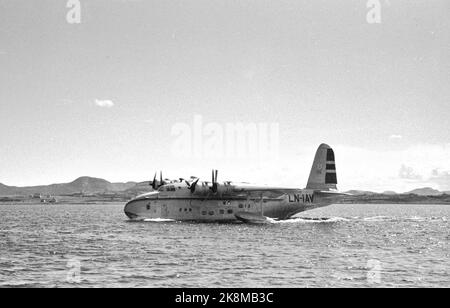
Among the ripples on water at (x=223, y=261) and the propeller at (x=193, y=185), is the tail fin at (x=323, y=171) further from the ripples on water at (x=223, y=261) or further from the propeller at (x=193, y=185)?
the propeller at (x=193, y=185)

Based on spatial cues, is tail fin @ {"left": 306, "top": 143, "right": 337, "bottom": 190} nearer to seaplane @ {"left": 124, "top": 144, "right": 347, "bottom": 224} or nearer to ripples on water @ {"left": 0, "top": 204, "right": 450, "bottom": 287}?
seaplane @ {"left": 124, "top": 144, "right": 347, "bottom": 224}

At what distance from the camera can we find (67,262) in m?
37.2

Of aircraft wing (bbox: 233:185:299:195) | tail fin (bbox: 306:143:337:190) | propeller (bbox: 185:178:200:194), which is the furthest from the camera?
tail fin (bbox: 306:143:337:190)

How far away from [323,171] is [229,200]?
17.2 m

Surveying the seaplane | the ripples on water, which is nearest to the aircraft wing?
the seaplane

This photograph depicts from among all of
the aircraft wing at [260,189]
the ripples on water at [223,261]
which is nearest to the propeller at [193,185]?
the aircraft wing at [260,189]

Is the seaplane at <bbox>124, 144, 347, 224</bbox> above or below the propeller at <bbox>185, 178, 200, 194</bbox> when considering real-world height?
below

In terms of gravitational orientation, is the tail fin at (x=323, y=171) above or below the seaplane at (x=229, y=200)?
above

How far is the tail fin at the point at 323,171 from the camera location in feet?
255

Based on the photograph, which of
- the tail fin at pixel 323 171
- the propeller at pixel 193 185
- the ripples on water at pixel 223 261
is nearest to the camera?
the ripples on water at pixel 223 261

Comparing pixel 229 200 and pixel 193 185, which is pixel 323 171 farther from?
pixel 193 185

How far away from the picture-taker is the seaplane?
242 feet
